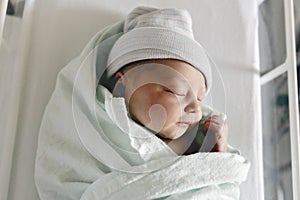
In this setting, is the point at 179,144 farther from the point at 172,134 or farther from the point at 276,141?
the point at 276,141

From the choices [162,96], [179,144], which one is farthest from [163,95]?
[179,144]

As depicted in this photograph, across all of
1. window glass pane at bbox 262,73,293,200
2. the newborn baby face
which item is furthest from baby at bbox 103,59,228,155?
window glass pane at bbox 262,73,293,200

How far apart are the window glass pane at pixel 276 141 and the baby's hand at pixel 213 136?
220 mm

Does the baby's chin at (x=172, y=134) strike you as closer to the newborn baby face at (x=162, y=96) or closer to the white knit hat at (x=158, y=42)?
the newborn baby face at (x=162, y=96)

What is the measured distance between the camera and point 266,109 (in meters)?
1.02

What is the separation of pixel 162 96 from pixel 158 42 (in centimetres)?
9

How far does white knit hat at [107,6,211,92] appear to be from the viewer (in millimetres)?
712

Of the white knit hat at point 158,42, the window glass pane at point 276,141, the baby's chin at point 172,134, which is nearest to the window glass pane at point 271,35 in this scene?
the window glass pane at point 276,141

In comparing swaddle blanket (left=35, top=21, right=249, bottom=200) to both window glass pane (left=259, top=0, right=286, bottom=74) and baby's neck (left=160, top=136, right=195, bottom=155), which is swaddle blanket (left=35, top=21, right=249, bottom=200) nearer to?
baby's neck (left=160, top=136, right=195, bottom=155)

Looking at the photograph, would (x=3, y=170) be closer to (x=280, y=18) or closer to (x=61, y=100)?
(x=61, y=100)

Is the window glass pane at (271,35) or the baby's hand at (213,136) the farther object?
the window glass pane at (271,35)

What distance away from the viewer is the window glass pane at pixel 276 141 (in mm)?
949

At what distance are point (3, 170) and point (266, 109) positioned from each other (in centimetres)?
59

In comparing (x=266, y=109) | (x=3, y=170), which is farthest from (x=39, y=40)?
(x=266, y=109)
